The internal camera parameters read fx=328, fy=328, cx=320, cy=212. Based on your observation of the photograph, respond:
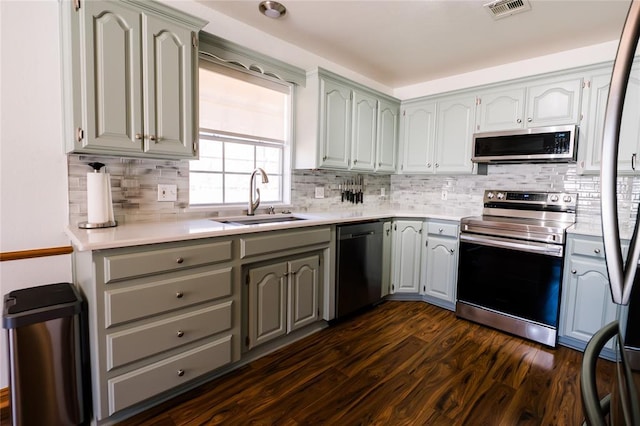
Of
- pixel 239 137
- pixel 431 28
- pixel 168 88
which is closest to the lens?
pixel 168 88

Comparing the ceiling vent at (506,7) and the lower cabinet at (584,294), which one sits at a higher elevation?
the ceiling vent at (506,7)

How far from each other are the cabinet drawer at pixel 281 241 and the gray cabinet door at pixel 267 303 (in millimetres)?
128

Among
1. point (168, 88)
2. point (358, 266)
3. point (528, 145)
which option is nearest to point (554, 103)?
point (528, 145)

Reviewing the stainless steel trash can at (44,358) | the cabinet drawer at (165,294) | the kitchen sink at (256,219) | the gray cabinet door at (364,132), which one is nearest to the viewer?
the stainless steel trash can at (44,358)

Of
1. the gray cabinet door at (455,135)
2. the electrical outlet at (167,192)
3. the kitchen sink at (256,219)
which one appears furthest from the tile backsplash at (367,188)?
the gray cabinet door at (455,135)

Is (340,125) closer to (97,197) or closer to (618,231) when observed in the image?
(97,197)

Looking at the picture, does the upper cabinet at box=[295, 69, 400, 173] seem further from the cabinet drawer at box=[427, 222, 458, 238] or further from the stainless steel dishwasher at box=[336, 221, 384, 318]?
the cabinet drawer at box=[427, 222, 458, 238]

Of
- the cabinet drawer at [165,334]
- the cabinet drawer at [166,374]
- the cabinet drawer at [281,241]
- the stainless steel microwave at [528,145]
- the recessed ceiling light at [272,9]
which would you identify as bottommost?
the cabinet drawer at [166,374]

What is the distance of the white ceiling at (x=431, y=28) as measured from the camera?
2.24m

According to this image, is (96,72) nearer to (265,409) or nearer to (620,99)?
(265,409)

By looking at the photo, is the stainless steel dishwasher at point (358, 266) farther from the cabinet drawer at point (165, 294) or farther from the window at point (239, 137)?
the cabinet drawer at point (165, 294)

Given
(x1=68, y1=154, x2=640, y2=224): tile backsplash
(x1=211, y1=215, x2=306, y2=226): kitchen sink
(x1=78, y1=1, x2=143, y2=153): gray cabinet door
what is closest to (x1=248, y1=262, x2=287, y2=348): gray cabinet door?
Answer: (x1=211, y1=215, x2=306, y2=226): kitchen sink

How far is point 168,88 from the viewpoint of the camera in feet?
6.23

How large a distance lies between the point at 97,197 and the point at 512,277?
9.67 feet
